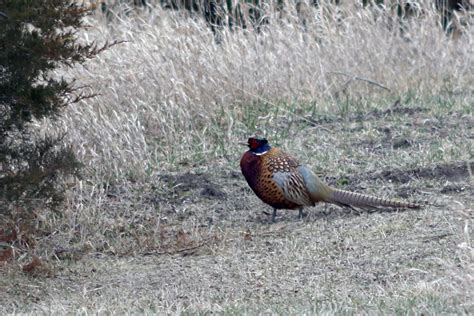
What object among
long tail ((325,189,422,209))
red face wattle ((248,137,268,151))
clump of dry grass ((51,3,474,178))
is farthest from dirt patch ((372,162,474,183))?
clump of dry grass ((51,3,474,178))

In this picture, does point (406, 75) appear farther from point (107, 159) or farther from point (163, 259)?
point (163, 259)

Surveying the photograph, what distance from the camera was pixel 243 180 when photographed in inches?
348

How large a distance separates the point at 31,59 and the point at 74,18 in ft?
1.19

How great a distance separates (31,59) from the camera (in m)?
6.23

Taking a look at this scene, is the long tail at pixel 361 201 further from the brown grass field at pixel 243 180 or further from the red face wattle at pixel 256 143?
the red face wattle at pixel 256 143

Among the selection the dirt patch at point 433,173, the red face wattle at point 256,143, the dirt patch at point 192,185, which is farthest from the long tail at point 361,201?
the dirt patch at point 192,185

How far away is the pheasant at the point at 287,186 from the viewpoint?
761 cm

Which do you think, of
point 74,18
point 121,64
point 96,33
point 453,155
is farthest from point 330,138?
point 74,18

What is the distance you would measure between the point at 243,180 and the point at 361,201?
59.1 inches

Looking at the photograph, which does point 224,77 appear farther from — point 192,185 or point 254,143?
point 254,143

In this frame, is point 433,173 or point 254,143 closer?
point 254,143

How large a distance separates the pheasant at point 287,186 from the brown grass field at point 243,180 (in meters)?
0.14

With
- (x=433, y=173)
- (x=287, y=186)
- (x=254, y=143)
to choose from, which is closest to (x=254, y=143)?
(x=254, y=143)

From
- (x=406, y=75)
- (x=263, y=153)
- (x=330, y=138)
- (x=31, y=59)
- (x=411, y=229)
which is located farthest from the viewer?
(x=406, y=75)
